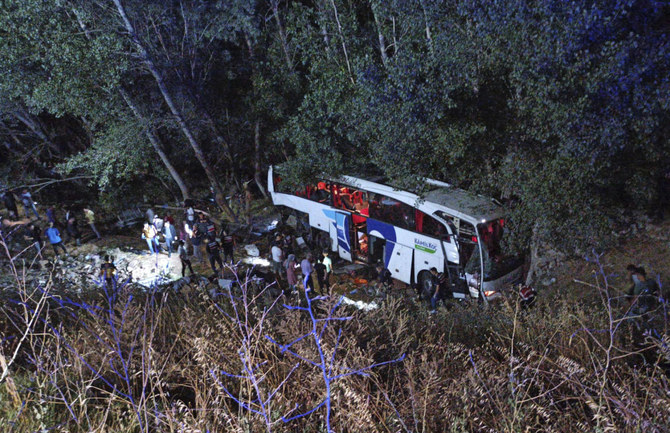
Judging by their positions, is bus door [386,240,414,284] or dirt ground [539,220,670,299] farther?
bus door [386,240,414,284]

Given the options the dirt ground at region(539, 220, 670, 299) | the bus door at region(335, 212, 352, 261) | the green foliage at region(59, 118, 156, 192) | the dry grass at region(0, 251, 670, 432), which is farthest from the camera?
the green foliage at region(59, 118, 156, 192)

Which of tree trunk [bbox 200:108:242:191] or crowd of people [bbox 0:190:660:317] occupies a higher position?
tree trunk [bbox 200:108:242:191]

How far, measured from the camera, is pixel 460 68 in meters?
7.42

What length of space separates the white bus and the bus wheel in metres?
0.02

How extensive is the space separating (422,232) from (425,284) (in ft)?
4.42

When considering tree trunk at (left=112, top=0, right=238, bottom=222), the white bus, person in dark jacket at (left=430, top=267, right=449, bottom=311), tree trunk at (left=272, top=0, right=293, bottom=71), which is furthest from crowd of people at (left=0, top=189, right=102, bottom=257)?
person in dark jacket at (left=430, top=267, right=449, bottom=311)

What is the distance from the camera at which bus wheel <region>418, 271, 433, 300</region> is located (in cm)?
955

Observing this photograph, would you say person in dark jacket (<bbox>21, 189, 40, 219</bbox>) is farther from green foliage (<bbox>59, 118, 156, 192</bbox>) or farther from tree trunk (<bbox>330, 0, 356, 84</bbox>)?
tree trunk (<bbox>330, 0, 356, 84</bbox>)

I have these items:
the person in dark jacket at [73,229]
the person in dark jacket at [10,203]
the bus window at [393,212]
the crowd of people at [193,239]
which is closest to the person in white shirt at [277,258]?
the crowd of people at [193,239]

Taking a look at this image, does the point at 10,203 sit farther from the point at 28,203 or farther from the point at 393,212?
the point at 393,212

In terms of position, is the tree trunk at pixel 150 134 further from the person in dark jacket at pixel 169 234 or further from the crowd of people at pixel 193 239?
the person in dark jacket at pixel 169 234

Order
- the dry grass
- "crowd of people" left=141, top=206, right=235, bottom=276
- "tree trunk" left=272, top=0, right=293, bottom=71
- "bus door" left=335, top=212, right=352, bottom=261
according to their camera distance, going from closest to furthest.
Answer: the dry grass < "crowd of people" left=141, top=206, right=235, bottom=276 < "bus door" left=335, top=212, right=352, bottom=261 < "tree trunk" left=272, top=0, right=293, bottom=71

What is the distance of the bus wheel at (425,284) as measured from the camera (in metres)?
9.55

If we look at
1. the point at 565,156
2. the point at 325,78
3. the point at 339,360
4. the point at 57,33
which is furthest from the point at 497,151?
the point at 57,33
